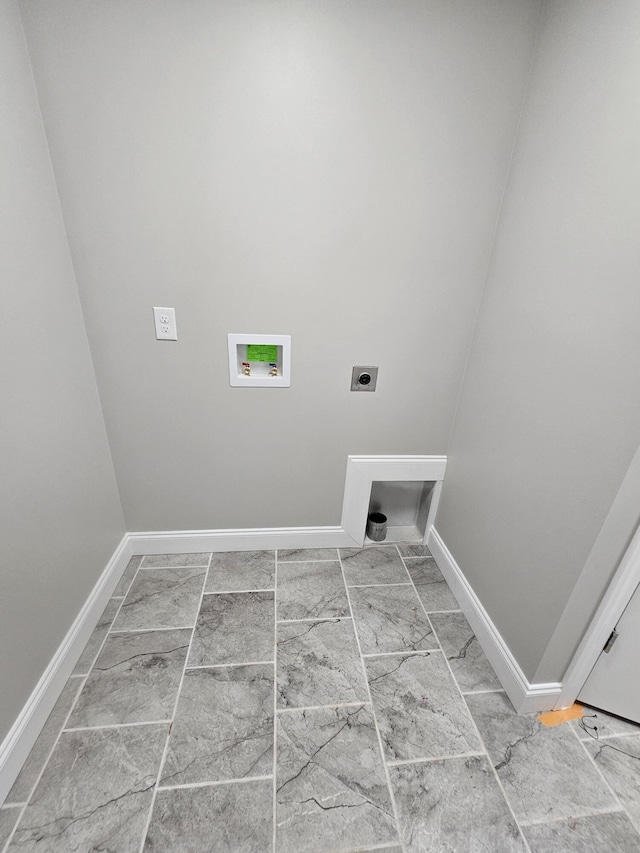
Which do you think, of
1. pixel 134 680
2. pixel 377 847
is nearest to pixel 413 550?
pixel 377 847

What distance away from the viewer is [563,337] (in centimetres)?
104

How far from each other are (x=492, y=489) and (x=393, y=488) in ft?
2.21

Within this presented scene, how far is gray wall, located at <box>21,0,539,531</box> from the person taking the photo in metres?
1.06

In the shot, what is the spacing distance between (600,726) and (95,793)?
1616mm

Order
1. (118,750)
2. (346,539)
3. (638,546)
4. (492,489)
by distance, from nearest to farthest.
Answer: (638,546) < (118,750) < (492,489) < (346,539)

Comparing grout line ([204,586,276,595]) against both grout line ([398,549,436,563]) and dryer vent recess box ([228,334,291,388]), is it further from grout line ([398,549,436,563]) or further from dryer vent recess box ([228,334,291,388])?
dryer vent recess box ([228,334,291,388])

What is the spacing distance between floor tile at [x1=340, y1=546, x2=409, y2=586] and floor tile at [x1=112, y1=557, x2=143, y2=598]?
105cm

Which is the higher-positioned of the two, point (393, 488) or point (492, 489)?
point (492, 489)

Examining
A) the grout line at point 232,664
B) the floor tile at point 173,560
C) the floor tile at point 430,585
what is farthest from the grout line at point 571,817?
the floor tile at point 173,560

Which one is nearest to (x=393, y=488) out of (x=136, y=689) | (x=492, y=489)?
(x=492, y=489)

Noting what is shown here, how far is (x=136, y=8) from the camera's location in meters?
1.00

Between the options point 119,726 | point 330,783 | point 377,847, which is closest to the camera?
point 377,847

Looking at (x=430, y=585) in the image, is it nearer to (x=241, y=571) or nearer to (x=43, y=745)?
(x=241, y=571)

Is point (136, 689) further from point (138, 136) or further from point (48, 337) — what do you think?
point (138, 136)
